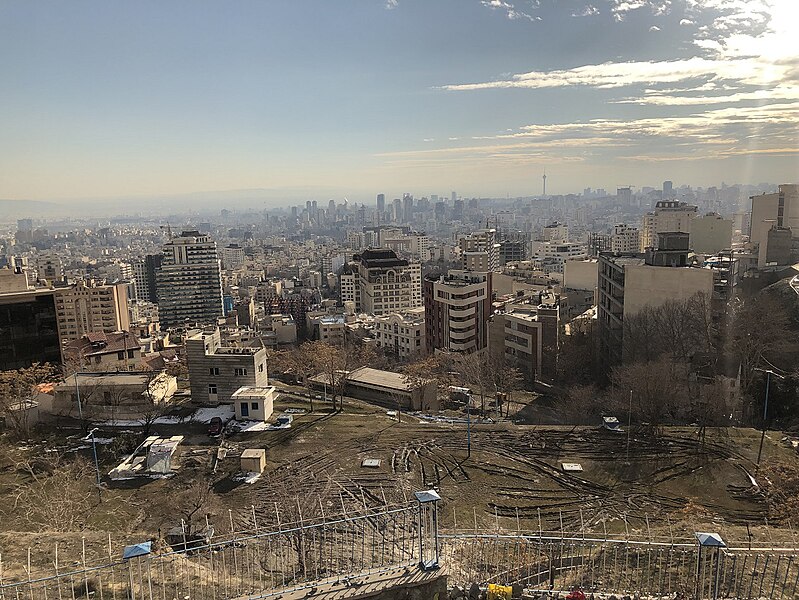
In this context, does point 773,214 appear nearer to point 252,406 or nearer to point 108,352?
point 252,406

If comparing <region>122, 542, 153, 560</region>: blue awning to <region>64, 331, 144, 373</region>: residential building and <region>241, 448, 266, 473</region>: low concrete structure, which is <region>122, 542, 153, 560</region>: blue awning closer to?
<region>241, 448, 266, 473</region>: low concrete structure

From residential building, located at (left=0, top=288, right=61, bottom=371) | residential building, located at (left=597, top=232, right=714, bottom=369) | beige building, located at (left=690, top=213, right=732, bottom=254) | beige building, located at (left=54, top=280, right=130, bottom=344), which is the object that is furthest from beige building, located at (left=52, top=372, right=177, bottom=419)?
beige building, located at (left=690, top=213, right=732, bottom=254)

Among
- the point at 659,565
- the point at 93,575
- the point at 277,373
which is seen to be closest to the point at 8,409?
the point at 93,575

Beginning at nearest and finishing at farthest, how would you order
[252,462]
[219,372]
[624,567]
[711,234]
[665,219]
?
[624,567] → [252,462] → [219,372] → [711,234] → [665,219]

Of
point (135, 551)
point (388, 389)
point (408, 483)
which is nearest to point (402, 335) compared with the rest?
point (388, 389)

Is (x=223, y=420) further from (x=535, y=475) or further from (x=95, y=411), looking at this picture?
(x=535, y=475)

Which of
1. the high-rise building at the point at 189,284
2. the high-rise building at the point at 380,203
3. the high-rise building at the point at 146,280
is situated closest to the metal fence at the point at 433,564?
the high-rise building at the point at 189,284

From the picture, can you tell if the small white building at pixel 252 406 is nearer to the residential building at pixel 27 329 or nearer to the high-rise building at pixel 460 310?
the residential building at pixel 27 329
